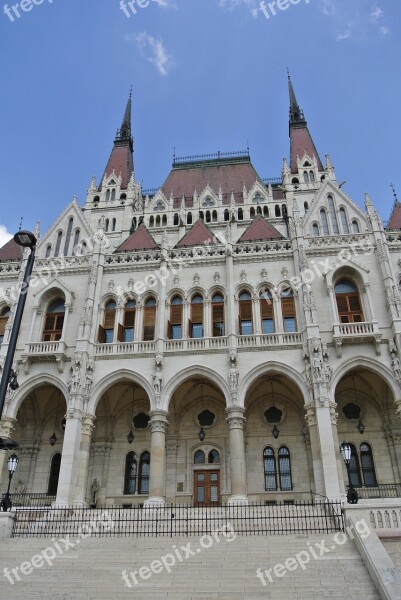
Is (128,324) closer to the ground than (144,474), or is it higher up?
higher up

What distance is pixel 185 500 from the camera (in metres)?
22.3

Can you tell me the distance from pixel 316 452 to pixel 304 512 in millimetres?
2982

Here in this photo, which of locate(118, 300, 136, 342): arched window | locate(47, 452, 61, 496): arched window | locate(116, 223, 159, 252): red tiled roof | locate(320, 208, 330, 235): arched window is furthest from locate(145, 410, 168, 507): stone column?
locate(320, 208, 330, 235): arched window

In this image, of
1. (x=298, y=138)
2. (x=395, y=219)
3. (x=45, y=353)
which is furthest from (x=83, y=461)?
(x=298, y=138)

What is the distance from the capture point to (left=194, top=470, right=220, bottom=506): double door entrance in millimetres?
22453

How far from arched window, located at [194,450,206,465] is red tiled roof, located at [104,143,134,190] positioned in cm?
2341

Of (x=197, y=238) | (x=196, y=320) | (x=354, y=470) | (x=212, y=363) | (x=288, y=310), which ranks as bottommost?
(x=354, y=470)

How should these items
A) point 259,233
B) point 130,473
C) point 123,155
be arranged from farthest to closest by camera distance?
point 123,155 → point 259,233 → point 130,473

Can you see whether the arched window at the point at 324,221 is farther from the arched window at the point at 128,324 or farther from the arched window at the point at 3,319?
the arched window at the point at 3,319

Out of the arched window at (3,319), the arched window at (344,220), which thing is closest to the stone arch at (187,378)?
the arched window at (3,319)

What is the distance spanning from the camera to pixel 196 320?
2444cm

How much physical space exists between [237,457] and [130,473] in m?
6.53

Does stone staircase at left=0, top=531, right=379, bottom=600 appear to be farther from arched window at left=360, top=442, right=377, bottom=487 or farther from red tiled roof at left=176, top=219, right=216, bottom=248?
red tiled roof at left=176, top=219, right=216, bottom=248

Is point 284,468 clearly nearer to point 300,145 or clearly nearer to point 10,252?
point 10,252
